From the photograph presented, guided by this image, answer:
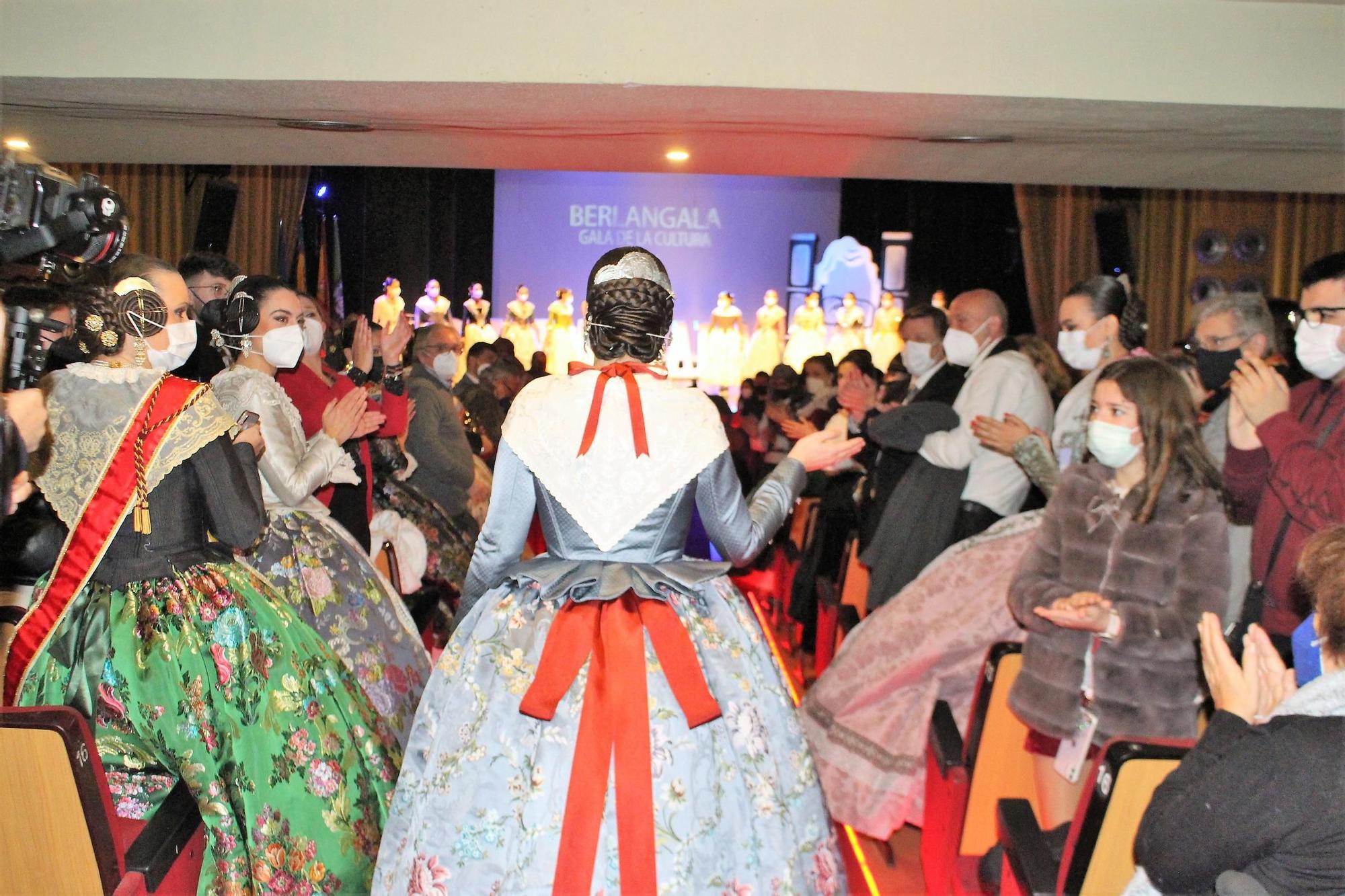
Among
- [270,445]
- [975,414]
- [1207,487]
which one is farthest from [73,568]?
[975,414]

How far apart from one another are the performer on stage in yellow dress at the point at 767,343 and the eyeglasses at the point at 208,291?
25.9ft

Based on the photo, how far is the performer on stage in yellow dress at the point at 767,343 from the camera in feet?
35.7

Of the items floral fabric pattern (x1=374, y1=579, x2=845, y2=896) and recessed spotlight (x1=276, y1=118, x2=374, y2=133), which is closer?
floral fabric pattern (x1=374, y1=579, x2=845, y2=896)

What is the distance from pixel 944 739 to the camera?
255cm

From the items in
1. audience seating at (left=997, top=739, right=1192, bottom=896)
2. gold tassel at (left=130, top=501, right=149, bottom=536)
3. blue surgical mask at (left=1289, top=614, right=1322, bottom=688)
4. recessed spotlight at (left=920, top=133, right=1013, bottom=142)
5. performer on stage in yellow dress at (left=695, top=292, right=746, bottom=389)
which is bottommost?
audience seating at (left=997, top=739, right=1192, bottom=896)

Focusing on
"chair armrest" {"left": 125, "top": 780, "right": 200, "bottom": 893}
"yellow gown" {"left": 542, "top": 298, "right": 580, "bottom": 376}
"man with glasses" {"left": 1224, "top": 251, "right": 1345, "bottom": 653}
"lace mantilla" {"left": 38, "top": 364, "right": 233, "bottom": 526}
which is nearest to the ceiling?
Answer: "man with glasses" {"left": 1224, "top": 251, "right": 1345, "bottom": 653}

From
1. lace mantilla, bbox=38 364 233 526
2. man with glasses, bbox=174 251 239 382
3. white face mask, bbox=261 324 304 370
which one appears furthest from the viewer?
man with glasses, bbox=174 251 239 382

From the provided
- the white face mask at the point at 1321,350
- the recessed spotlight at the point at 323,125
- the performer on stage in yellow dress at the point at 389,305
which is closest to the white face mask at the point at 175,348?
the recessed spotlight at the point at 323,125

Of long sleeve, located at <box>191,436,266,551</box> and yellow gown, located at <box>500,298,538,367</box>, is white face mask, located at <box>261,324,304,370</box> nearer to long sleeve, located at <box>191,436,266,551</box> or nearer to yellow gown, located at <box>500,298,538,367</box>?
long sleeve, located at <box>191,436,266,551</box>

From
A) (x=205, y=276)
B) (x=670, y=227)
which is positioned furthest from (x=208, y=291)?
(x=670, y=227)

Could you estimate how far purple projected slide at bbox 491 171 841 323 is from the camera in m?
11.3

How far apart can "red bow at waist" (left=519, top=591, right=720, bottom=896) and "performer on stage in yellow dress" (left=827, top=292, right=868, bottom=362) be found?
911 cm

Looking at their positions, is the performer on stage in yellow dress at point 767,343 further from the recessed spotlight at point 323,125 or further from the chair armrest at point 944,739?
the chair armrest at point 944,739

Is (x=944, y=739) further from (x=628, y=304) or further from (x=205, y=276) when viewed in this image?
(x=205, y=276)
